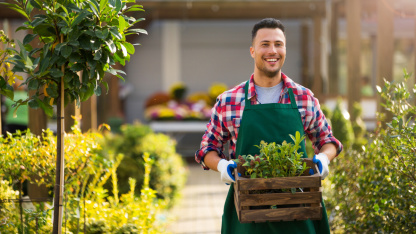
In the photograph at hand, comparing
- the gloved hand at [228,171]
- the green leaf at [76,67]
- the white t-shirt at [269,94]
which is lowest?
the gloved hand at [228,171]

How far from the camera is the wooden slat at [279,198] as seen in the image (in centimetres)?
206

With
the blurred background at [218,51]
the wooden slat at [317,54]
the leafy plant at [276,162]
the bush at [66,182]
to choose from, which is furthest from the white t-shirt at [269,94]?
the wooden slat at [317,54]

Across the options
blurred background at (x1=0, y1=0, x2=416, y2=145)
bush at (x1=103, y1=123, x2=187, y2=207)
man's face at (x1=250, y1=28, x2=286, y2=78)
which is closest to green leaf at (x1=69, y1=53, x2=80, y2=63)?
man's face at (x1=250, y1=28, x2=286, y2=78)

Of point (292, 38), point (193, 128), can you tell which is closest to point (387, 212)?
→ point (193, 128)

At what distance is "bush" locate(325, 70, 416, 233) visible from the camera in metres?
2.71

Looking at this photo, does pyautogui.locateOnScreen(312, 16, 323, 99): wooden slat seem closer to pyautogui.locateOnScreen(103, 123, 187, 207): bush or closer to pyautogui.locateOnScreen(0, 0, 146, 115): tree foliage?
pyautogui.locateOnScreen(103, 123, 187, 207): bush

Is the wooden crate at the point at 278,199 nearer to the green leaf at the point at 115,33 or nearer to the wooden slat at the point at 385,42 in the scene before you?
the green leaf at the point at 115,33

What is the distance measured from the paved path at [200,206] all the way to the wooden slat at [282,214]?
2794 mm

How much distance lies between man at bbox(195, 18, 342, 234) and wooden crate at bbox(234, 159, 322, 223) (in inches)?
7.2

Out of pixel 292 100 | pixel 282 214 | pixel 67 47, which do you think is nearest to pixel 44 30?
pixel 67 47

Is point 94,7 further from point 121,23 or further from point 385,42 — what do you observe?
point 385,42

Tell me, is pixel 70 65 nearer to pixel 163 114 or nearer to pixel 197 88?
pixel 163 114

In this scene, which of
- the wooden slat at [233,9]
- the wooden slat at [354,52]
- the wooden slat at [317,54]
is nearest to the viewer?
the wooden slat at [354,52]

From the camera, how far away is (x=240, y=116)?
7.86 feet
